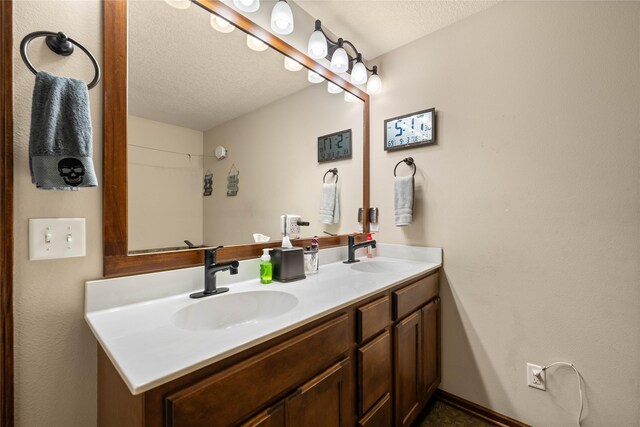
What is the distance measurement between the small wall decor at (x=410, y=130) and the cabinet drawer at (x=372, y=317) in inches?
40.0

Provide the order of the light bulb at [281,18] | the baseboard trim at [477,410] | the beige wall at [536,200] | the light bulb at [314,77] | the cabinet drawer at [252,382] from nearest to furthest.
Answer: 1. the cabinet drawer at [252,382]
2. the beige wall at [536,200]
3. the light bulb at [281,18]
4. the baseboard trim at [477,410]
5. the light bulb at [314,77]

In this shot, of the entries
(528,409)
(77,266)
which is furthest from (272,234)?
(528,409)

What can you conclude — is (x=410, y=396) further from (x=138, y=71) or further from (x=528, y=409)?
(x=138, y=71)

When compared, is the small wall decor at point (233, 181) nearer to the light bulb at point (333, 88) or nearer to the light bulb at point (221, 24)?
the light bulb at point (221, 24)

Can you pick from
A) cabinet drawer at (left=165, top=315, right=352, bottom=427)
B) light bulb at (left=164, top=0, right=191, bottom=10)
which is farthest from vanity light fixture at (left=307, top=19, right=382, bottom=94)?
cabinet drawer at (left=165, top=315, right=352, bottom=427)

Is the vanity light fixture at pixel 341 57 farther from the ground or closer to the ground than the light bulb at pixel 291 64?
farther from the ground

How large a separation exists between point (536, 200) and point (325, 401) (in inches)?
51.3

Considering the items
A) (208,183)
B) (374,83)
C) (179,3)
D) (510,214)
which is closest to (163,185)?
(208,183)

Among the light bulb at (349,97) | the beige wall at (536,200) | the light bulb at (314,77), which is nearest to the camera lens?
the beige wall at (536,200)

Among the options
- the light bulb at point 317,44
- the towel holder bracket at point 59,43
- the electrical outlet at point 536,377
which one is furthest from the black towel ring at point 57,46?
the electrical outlet at point 536,377

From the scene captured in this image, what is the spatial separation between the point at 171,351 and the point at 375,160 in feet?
5.42

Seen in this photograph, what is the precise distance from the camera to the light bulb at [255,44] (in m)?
1.27

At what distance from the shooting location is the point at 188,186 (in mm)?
1089

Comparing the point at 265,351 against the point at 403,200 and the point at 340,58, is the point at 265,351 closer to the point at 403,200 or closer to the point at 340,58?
the point at 403,200
